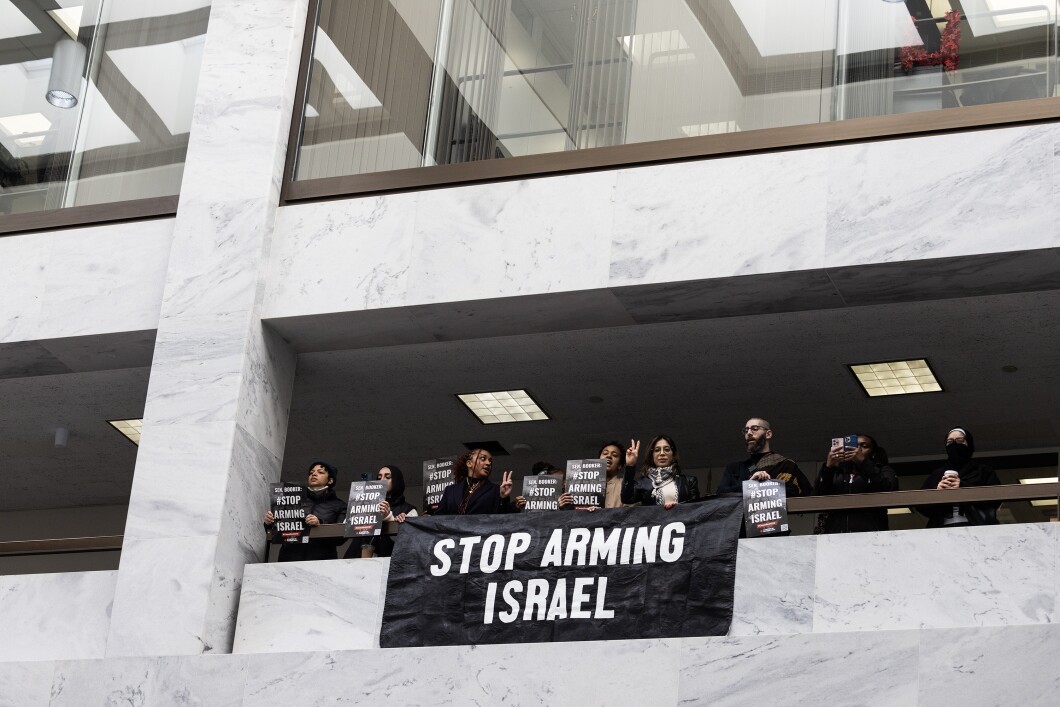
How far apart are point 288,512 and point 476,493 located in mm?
1445

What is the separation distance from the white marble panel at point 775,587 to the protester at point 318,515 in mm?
3183

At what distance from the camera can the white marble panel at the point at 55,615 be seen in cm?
1177

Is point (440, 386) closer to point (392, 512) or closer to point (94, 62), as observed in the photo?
point (392, 512)

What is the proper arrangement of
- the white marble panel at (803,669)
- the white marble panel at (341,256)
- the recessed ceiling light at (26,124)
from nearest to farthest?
1. the white marble panel at (803,669)
2. the white marble panel at (341,256)
3. the recessed ceiling light at (26,124)

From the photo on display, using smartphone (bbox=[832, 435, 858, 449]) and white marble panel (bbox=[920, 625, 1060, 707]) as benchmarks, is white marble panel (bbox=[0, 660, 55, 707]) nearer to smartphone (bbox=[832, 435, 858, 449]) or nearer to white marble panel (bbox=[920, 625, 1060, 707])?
smartphone (bbox=[832, 435, 858, 449])

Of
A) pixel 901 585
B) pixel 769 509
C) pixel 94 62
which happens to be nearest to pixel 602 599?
pixel 769 509

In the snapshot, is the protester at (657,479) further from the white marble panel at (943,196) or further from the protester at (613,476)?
the white marble panel at (943,196)

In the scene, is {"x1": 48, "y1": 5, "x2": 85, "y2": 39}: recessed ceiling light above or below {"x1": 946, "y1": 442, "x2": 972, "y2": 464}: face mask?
above

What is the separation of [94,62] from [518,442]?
16.8 feet

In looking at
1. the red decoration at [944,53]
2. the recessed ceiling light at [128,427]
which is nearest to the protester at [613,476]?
the red decoration at [944,53]

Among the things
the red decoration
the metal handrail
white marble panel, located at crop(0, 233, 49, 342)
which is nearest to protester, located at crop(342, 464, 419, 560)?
the metal handrail

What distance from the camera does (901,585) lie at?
32.1ft

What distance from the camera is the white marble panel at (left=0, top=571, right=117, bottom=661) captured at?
1177cm

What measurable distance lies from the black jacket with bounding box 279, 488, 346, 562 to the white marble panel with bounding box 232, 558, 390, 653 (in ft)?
1.12
